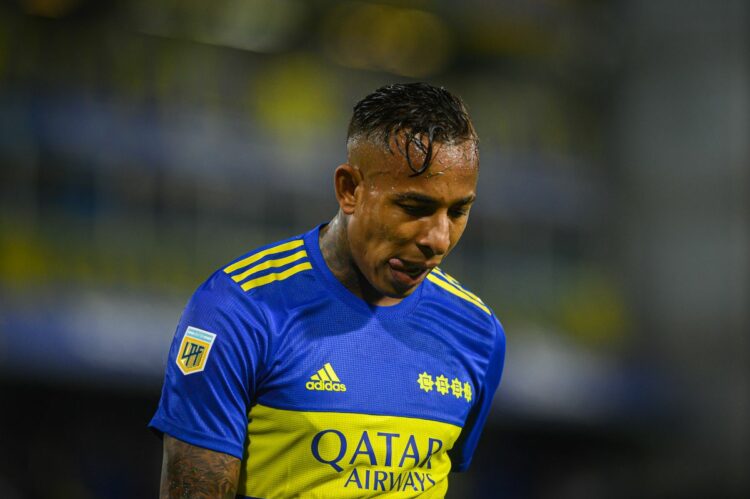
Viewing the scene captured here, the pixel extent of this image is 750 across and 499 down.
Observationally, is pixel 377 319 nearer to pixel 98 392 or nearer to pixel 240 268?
pixel 240 268

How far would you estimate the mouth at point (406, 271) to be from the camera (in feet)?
8.19

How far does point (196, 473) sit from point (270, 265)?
1.97ft

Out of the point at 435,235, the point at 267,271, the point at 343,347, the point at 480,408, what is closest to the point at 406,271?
A: the point at 435,235

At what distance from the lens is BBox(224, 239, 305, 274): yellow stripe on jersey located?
257cm

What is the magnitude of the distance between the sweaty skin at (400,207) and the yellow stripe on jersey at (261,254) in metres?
0.21

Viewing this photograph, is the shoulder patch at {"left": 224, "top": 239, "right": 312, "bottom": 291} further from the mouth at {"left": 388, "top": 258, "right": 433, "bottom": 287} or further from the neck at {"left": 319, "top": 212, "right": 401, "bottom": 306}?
the mouth at {"left": 388, "top": 258, "right": 433, "bottom": 287}

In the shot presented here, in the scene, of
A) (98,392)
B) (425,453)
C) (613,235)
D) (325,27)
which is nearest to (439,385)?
(425,453)

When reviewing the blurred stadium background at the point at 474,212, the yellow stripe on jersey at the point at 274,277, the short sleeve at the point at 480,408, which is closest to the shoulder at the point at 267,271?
the yellow stripe on jersey at the point at 274,277

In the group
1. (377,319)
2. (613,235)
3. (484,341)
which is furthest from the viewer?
(613,235)

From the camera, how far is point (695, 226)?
8461 mm

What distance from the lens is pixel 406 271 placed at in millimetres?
2512

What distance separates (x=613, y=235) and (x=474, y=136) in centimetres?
602

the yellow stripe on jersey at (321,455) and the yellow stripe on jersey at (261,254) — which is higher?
the yellow stripe on jersey at (261,254)

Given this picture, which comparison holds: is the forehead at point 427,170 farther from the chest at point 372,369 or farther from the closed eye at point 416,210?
the chest at point 372,369
